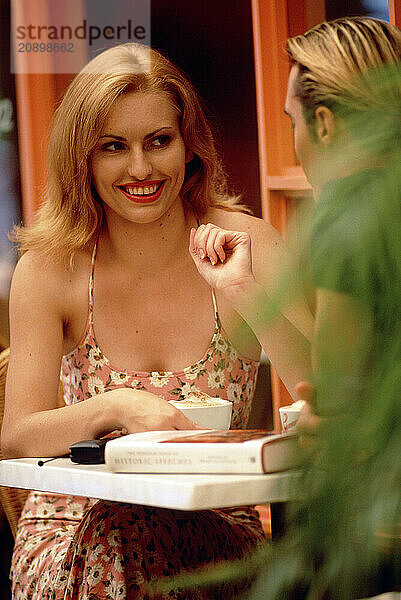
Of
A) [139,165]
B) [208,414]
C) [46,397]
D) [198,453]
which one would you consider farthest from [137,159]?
[198,453]

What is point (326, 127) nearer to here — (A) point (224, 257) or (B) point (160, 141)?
(A) point (224, 257)

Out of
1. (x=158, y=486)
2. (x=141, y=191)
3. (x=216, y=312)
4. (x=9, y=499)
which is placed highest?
(x=141, y=191)

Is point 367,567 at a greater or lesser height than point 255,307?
lesser

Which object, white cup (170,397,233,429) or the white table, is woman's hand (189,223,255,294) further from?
the white table

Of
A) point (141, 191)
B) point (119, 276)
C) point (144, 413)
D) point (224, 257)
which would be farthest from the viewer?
point (119, 276)

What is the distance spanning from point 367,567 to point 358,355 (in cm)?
11

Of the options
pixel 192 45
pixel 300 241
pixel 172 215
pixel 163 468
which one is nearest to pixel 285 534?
pixel 300 241

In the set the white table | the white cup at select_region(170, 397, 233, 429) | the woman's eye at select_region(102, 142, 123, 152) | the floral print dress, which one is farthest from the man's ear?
the woman's eye at select_region(102, 142, 123, 152)

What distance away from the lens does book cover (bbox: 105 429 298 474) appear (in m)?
1.03

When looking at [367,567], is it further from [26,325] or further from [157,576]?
[26,325]

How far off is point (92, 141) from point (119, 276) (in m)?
0.31

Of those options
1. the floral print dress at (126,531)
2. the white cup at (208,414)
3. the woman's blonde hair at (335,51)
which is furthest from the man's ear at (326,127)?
the white cup at (208,414)

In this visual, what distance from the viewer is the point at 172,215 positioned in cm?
206

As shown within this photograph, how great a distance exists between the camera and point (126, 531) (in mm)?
1460
